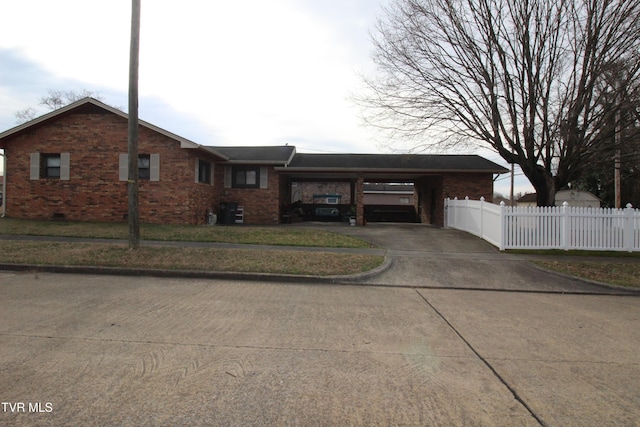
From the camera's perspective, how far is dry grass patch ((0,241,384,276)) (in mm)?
8505

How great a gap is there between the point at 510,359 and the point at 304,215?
2044 cm

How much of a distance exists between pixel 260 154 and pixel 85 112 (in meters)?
7.63

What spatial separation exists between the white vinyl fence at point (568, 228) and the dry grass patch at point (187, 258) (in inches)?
181

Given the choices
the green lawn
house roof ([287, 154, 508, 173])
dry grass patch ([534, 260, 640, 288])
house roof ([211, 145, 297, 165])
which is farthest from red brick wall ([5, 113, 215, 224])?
dry grass patch ([534, 260, 640, 288])

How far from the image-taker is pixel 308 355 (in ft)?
13.5

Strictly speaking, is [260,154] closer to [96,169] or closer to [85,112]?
[96,169]

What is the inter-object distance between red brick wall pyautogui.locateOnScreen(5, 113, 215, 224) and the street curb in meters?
7.38

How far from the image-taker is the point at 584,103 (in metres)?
12.7

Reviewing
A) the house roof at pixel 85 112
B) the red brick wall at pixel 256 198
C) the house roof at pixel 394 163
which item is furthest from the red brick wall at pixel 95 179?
the house roof at pixel 394 163

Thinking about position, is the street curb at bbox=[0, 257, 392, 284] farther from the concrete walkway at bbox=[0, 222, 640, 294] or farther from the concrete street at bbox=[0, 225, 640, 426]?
the concrete street at bbox=[0, 225, 640, 426]

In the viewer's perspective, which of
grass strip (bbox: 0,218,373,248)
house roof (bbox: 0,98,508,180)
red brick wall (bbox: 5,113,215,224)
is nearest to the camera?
grass strip (bbox: 0,218,373,248)

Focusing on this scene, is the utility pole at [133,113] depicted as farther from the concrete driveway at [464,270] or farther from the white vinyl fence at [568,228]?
the white vinyl fence at [568,228]

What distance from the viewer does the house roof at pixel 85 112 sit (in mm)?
15531

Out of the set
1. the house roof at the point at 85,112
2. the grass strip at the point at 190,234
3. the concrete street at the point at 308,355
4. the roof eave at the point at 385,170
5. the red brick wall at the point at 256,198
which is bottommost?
the concrete street at the point at 308,355
